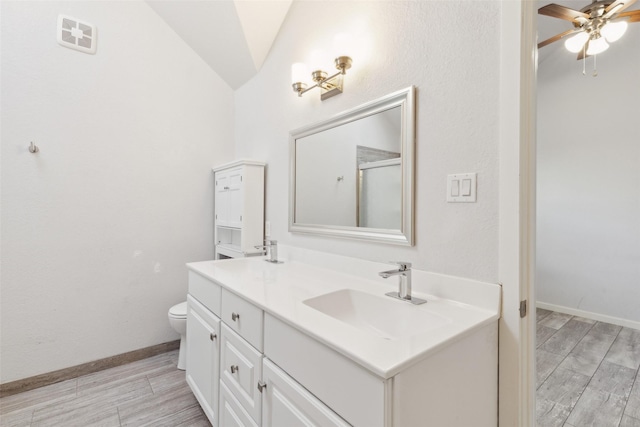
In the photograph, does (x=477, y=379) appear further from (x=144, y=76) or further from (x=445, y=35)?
(x=144, y=76)

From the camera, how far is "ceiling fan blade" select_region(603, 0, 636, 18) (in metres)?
1.68

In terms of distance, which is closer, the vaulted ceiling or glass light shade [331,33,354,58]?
glass light shade [331,33,354,58]

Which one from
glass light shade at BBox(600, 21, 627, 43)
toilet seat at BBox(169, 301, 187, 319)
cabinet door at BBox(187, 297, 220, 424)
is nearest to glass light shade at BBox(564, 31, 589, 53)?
glass light shade at BBox(600, 21, 627, 43)

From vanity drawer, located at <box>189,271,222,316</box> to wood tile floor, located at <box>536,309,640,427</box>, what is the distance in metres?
1.74

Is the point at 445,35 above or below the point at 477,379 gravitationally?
above

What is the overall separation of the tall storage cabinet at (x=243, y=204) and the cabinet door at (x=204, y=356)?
0.60 meters

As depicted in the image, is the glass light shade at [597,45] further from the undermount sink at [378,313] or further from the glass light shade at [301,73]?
the undermount sink at [378,313]

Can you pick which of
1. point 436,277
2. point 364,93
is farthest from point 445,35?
point 436,277

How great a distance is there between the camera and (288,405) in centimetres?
90

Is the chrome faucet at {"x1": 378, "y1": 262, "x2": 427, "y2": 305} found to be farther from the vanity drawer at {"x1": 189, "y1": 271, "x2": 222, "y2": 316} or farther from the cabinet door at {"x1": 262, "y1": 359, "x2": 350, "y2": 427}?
the vanity drawer at {"x1": 189, "y1": 271, "x2": 222, "y2": 316}

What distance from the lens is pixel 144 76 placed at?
2.24 metres

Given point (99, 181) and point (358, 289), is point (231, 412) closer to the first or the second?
point (358, 289)

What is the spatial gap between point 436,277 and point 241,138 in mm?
2048

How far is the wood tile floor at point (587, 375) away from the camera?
60.7 inches
